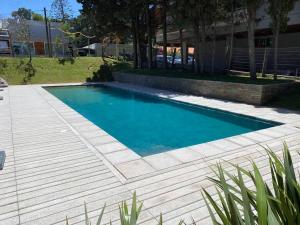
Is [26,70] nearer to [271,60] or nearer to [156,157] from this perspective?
[271,60]

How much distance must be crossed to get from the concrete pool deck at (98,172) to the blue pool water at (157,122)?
4.47ft

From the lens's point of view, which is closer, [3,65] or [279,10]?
[279,10]

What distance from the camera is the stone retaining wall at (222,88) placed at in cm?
1073

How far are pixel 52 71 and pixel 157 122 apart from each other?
1573cm

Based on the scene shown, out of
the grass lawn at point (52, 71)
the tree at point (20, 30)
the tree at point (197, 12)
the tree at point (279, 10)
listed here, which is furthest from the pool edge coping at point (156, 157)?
the tree at point (20, 30)

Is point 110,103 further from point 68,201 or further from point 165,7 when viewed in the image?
point 68,201

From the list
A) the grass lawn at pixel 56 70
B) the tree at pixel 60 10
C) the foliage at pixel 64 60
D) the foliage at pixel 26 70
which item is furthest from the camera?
the tree at pixel 60 10

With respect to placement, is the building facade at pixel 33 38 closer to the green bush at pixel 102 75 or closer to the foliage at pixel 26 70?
the foliage at pixel 26 70

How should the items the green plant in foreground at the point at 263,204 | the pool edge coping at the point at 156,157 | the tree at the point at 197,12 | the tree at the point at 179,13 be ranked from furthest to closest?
1. the tree at the point at 179,13
2. the tree at the point at 197,12
3. the pool edge coping at the point at 156,157
4. the green plant in foreground at the point at 263,204

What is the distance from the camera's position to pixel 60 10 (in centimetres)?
5362

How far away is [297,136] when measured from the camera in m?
6.62

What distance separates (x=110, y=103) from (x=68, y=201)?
10988 mm

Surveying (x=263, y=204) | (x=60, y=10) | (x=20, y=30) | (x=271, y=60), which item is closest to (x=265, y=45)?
(x=271, y=60)

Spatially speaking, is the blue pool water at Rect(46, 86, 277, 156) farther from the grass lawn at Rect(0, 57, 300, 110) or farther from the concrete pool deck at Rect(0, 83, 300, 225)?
the grass lawn at Rect(0, 57, 300, 110)
